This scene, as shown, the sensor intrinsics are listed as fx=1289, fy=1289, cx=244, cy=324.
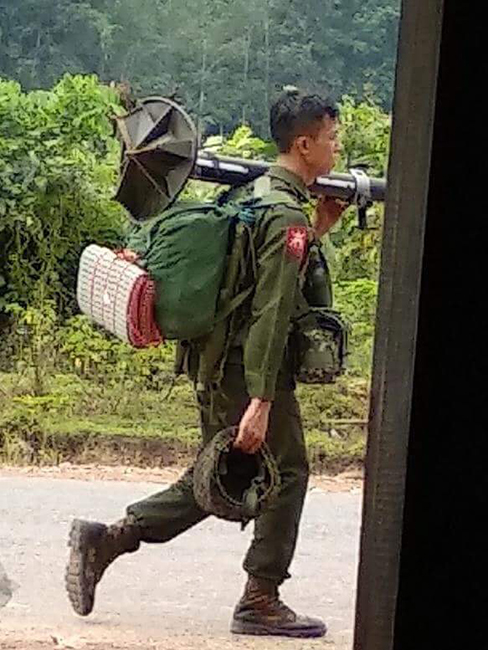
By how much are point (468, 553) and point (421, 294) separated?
177 millimetres

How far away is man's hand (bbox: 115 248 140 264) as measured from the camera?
1177mm

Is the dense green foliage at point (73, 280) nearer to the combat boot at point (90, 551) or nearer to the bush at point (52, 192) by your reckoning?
the bush at point (52, 192)

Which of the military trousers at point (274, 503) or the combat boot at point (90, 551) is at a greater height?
the military trousers at point (274, 503)

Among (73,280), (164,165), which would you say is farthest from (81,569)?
(164,165)

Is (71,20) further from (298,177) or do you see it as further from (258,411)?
(258,411)

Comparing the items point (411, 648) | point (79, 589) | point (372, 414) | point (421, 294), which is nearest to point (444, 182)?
point (421, 294)

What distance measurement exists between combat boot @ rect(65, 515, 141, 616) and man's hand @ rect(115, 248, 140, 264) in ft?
0.79

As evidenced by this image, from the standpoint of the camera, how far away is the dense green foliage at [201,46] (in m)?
1.07

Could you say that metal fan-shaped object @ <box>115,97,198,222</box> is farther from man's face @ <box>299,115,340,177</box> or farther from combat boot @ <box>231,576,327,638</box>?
combat boot @ <box>231,576,327,638</box>

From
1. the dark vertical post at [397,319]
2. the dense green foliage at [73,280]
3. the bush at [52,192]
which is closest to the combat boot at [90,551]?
the dense green foliage at [73,280]

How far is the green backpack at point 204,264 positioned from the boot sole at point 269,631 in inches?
11.0

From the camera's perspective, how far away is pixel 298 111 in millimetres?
1110

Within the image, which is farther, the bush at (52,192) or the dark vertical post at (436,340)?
the bush at (52,192)

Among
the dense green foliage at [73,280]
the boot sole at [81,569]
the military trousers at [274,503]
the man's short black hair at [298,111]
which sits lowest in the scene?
the boot sole at [81,569]
